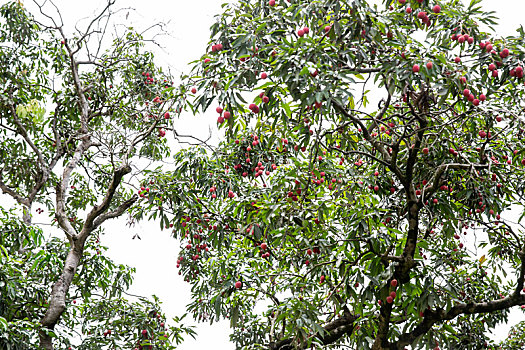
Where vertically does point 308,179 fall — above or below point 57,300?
below

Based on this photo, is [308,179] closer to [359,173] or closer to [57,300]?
[359,173]

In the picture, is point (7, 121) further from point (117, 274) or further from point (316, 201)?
point (316, 201)

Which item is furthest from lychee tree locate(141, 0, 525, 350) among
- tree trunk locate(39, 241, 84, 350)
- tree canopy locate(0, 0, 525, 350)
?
tree trunk locate(39, 241, 84, 350)

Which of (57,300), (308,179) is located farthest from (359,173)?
(57,300)

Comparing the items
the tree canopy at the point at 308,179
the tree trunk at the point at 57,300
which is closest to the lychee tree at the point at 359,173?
the tree canopy at the point at 308,179

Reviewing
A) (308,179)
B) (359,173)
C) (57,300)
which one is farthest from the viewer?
(57,300)

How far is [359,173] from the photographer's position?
12.2 ft

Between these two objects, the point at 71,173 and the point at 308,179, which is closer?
the point at 308,179

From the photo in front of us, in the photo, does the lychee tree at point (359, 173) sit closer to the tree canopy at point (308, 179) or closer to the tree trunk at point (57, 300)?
the tree canopy at point (308, 179)

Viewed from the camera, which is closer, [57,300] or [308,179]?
[308,179]

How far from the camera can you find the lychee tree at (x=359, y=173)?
261 centimetres

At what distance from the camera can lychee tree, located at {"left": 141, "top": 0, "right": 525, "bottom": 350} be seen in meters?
2.61

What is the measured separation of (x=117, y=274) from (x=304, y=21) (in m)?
3.59

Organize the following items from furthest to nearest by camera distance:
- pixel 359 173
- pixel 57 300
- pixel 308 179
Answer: pixel 57 300
pixel 359 173
pixel 308 179
